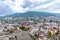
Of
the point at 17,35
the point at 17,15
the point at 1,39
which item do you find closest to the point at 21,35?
the point at 17,35

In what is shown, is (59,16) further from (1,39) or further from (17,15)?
(1,39)

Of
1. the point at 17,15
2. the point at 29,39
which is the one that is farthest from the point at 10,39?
the point at 17,15

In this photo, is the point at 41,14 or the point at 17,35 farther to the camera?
the point at 41,14

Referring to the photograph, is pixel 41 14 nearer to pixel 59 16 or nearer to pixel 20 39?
pixel 59 16

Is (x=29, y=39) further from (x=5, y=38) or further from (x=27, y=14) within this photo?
(x=27, y=14)

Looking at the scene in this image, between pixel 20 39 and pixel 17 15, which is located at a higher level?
pixel 20 39

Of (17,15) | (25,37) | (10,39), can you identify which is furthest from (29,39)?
(17,15)

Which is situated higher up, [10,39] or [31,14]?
[10,39]

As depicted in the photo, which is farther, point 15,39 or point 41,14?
point 41,14
